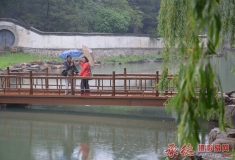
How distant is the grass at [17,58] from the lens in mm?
26141

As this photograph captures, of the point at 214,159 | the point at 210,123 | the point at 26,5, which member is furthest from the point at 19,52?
the point at 214,159

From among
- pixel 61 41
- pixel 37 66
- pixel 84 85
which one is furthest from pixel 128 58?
pixel 84 85

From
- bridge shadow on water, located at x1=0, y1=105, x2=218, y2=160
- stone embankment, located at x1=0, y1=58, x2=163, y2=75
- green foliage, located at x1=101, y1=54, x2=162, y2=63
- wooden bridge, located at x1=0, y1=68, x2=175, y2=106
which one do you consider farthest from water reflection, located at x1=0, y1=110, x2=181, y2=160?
green foliage, located at x1=101, y1=54, x2=162, y2=63

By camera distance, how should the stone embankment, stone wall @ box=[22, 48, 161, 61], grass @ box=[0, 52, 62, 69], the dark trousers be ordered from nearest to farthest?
1. the dark trousers
2. the stone embankment
3. grass @ box=[0, 52, 62, 69]
4. stone wall @ box=[22, 48, 161, 61]

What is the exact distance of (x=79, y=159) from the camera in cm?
845

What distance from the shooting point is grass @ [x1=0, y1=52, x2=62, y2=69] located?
26.1 metres

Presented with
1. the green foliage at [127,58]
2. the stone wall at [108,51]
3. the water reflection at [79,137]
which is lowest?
Answer: the water reflection at [79,137]

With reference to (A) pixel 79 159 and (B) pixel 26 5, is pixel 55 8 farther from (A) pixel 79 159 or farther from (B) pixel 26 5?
(A) pixel 79 159

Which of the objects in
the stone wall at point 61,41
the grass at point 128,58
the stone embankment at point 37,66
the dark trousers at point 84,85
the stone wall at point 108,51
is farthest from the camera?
the grass at point 128,58

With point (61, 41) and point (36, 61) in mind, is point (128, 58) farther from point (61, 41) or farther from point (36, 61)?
point (36, 61)

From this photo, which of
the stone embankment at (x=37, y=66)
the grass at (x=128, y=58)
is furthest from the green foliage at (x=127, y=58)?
the stone embankment at (x=37, y=66)

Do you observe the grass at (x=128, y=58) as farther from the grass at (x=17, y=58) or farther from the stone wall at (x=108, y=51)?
the grass at (x=17, y=58)

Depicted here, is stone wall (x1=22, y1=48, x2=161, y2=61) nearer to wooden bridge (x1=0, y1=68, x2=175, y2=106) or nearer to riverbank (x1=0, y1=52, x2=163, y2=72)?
riverbank (x1=0, y1=52, x2=163, y2=72)

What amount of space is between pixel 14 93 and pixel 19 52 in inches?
713
